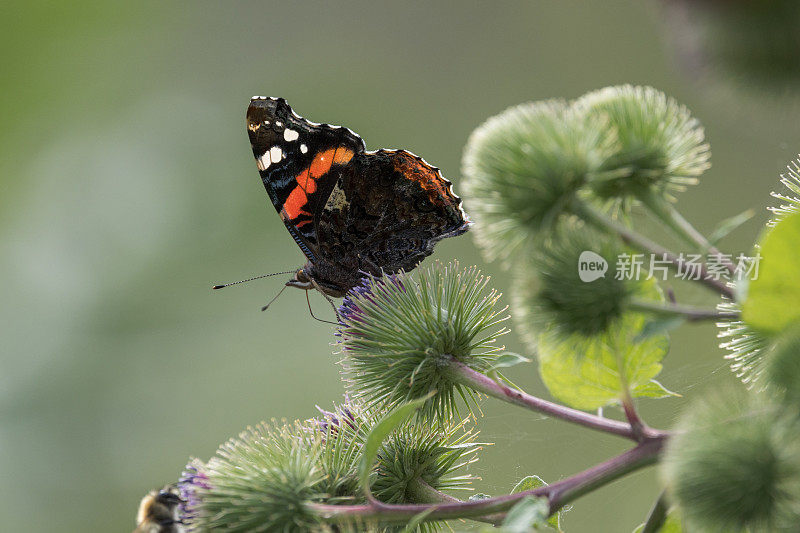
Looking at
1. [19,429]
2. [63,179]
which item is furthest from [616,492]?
[63,179]

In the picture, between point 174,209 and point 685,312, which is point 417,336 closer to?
point 685,312

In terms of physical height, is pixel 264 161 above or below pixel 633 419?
above

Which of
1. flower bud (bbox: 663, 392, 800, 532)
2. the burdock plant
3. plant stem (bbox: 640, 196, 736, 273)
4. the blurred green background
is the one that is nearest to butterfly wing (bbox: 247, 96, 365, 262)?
the burdock plant

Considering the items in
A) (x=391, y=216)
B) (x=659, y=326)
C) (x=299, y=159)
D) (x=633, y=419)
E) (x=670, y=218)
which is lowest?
(x=633, y=419)

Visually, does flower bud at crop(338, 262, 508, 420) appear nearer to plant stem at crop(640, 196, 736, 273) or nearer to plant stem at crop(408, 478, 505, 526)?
plant stem at crop(408, 478, 505, 526)

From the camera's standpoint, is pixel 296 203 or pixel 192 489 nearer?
pixel 192 489

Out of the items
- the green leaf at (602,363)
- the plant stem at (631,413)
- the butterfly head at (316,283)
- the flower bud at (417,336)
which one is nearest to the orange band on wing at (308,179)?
the butterfly head at (316,283)

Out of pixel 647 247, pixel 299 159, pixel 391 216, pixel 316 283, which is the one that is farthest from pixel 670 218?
pixel 299 159
